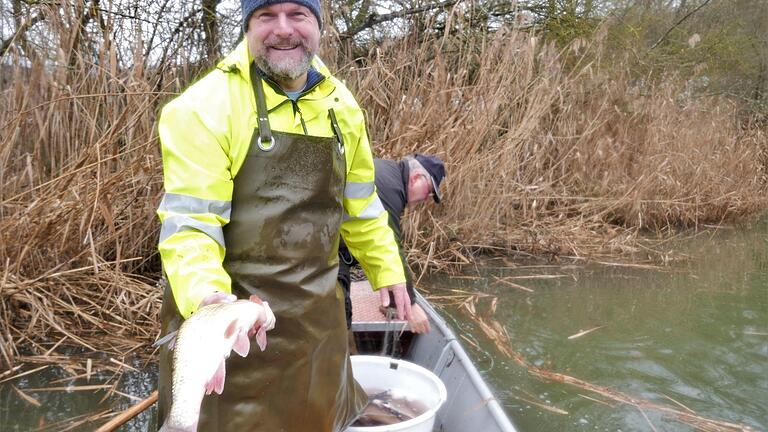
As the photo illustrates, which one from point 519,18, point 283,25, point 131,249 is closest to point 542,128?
point 519,18

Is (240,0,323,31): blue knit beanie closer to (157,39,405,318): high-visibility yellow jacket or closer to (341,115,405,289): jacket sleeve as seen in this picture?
(157,39,405,318): high-visibility yellow jacket

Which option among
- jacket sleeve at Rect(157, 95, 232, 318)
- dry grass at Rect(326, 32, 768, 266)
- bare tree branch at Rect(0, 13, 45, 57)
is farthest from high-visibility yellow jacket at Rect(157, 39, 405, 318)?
dry grass at Rect(326, 32, 768, 266)

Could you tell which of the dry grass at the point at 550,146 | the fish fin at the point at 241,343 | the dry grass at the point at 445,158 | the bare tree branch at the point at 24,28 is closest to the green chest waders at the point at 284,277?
the fish fin at the point at 241,343

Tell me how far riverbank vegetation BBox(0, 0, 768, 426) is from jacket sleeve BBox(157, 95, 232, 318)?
2.23 m

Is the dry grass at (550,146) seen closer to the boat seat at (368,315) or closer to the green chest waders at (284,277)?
the boat seat at (368,315)

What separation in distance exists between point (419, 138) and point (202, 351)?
4.86 meters

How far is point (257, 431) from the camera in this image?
2141mm

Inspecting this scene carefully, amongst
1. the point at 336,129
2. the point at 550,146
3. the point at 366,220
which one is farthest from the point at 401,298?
the point at 550,146

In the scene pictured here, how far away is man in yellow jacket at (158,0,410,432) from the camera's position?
1.87 m

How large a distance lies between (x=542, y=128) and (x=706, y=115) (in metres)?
3.59

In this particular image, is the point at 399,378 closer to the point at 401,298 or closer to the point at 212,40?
the point at 401,298

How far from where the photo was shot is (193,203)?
6.01 feet

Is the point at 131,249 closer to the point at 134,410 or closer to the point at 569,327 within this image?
the point at 134,410

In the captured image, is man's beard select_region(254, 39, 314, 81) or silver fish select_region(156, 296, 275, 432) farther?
man's beard select_region(254, 39, 314, 81)
